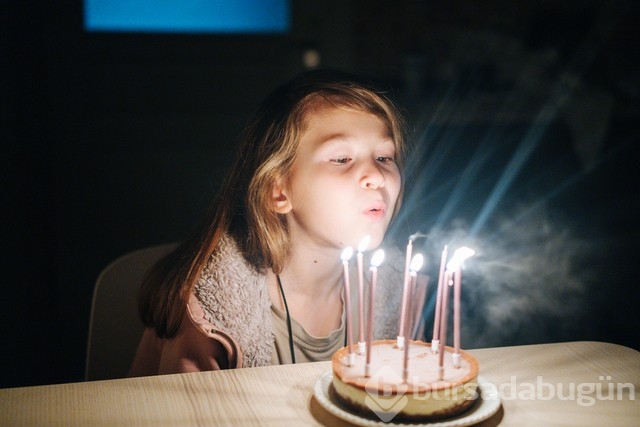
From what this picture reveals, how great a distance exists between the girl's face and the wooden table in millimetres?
312

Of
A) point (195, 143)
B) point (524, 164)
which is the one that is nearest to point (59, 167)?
point (195, 143)

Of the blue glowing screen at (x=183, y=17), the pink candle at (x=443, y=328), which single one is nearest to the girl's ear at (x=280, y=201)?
the pink candle at (x=443, y=328)

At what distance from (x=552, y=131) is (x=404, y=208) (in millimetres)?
2001

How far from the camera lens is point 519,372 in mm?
1088

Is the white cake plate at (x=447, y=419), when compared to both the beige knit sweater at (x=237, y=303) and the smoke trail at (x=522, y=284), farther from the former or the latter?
the smoke trail at (x=522, y=284)

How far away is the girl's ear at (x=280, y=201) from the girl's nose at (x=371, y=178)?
6.5 inches

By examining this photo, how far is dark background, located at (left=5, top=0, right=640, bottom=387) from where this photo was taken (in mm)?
2336

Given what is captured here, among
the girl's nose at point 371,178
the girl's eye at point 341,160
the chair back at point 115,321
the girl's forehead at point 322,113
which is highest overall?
the girl's forehead at point 322,113

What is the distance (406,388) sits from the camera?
2.90 feet

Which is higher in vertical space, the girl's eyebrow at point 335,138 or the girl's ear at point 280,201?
the girl's eyebrow at point 335,138

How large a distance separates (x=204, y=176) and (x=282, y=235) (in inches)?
55.7

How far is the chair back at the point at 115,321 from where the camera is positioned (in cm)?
148

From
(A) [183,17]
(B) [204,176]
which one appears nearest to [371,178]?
(B) [204,176]

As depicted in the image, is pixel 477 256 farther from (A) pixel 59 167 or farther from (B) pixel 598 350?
(A) pixel 59 167
